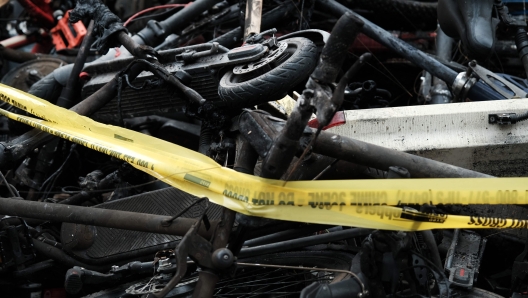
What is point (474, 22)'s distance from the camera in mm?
5262

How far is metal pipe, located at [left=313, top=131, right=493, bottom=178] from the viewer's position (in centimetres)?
352

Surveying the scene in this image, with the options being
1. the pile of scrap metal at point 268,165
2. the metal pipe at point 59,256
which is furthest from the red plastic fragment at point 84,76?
the metal pipe at point 59,256

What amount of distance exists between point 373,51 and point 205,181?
332 cm

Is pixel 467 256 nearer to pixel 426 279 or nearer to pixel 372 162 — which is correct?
pixel 426 279

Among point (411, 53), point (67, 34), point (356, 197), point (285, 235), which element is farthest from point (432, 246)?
point (67, 34)

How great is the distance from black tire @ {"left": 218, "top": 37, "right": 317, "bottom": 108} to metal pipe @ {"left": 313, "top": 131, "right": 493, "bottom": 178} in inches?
22.5

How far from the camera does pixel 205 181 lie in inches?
144

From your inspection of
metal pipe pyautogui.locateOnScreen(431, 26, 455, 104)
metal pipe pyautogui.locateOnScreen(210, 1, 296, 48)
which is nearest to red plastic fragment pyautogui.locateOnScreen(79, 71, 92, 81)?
metal pipe pyautogui.locateOnScreen(210, 1, 296, 48)

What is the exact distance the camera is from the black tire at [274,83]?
13.1 feet

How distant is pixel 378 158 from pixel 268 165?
1.69 ft

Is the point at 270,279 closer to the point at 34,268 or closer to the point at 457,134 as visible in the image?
the point at 457,134

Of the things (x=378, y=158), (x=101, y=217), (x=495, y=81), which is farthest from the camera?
(x=495, y=81)

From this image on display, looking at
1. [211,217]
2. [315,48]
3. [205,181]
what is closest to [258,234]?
[211,217]

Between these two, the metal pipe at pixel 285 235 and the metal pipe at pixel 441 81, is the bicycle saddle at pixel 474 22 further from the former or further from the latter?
the metal pipe at pixel 285 235
